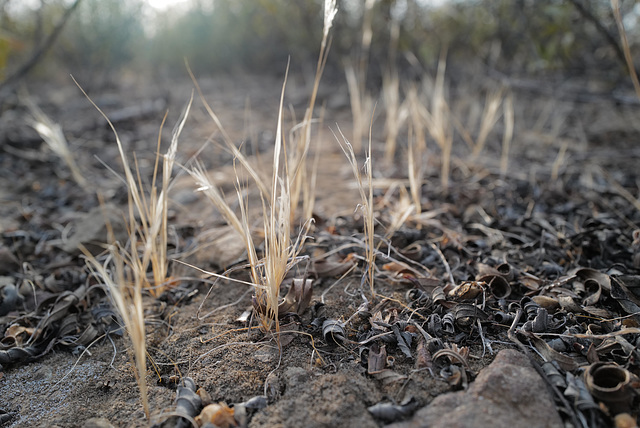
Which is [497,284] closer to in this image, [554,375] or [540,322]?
[540,322]

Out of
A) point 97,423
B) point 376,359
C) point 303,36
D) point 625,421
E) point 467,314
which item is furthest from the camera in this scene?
point 303,36

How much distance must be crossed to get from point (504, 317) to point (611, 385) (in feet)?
0.97

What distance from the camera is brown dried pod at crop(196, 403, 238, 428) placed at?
0.96m

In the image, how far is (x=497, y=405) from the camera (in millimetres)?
931

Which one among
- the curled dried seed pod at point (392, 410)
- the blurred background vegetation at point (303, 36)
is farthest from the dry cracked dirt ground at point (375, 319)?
the blurred background vegetation at point (303, 36)

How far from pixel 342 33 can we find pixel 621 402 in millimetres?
4341

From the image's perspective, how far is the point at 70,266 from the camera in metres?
1.69

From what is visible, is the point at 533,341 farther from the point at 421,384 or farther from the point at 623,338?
the point at 421,384

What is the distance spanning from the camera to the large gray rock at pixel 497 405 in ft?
2.95

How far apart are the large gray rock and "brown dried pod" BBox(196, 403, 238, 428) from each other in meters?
0.36

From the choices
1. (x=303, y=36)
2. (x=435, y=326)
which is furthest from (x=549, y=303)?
(x=303, y=36)

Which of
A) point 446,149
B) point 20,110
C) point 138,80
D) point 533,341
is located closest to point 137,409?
point 533,341

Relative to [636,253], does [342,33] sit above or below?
above

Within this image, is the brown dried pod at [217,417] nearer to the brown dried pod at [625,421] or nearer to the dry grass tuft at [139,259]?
the dry grass tuft at [139,259]
